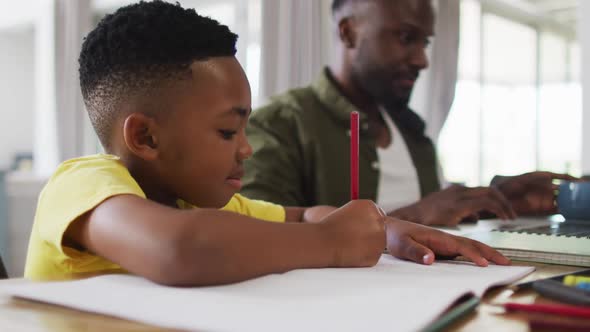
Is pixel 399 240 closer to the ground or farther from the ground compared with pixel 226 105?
closer to the ground

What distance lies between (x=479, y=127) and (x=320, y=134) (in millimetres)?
4623

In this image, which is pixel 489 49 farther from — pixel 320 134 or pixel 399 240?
pixel 399 240

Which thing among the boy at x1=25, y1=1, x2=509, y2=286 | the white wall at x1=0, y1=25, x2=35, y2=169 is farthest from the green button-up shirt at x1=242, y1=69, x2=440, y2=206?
the white wall at x1=0, y1=25, x2=35, y2=169

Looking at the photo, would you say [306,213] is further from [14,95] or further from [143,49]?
[14,95]

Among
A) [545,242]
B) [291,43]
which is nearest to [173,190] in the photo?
[545,242]

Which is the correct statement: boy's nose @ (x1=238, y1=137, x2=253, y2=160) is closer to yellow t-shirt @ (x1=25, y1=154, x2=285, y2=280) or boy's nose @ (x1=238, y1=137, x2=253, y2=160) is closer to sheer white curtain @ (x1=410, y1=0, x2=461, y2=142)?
yellow t-shirt @ (x1=25, y1=154, x2=285, y2=280)

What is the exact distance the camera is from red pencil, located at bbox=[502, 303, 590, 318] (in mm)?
375

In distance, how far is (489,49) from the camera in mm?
6082

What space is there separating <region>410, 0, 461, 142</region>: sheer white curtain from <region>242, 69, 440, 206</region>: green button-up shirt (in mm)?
1885

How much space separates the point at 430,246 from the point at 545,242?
155mm

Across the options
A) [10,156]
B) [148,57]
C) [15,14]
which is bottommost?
[10,156]

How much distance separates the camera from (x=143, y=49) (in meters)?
0.71

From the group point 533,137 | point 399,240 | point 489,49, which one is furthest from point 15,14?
point 533,137

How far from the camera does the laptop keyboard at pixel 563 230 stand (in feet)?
2.60
